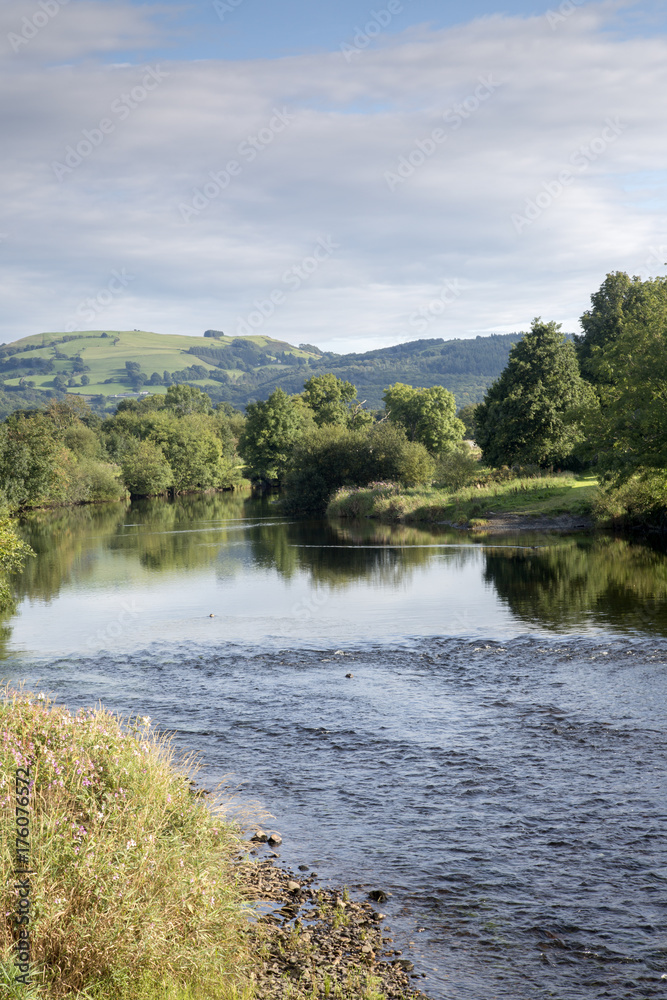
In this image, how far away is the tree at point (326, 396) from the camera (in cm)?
11488

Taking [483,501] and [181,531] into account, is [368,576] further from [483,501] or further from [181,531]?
[181,531]

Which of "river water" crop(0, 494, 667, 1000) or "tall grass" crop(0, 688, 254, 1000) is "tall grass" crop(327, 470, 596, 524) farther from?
"tall grass" crop(0, 688, 254, 1000)

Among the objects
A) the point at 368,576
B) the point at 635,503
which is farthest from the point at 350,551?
the point at 635,503

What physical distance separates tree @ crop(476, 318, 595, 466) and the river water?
2304 centimetres

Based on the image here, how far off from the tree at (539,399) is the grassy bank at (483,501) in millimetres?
2964

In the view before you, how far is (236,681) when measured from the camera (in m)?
18.8

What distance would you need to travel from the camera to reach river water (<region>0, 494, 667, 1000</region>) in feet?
28.0

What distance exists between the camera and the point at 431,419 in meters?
90.6

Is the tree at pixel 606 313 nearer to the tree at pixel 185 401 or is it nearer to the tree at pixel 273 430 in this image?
the tree at pixel 273 430

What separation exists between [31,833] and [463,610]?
2025 centimetres

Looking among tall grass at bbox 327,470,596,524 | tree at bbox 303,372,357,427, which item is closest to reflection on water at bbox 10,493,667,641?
tall grass at bbox 327,470,596,524

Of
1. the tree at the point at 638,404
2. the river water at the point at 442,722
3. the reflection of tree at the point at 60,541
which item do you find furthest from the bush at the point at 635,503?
the reflection of tree at the point at 60,541

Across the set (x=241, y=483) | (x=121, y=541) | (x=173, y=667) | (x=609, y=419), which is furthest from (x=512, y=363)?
(x=241, y=483)

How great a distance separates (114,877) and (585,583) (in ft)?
83.5
